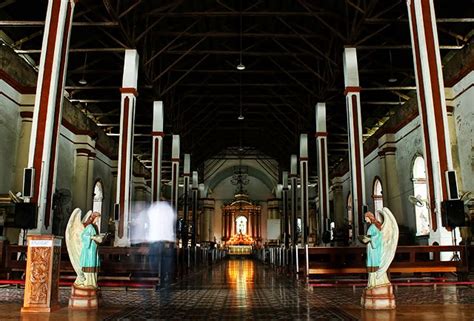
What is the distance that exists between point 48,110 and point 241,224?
3238 cm

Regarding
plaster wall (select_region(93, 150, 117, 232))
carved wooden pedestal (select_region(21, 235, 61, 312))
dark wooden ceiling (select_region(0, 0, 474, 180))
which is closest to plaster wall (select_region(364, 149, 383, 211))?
dark wooden ceiling (select_region(0, 0, 474, 180))

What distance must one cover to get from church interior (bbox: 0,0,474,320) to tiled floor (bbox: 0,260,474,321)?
55 millimetres

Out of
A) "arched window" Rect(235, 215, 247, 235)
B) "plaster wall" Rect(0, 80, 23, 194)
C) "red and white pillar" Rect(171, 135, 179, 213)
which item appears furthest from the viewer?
"arched window" Rect(235, 215, 247, 235)

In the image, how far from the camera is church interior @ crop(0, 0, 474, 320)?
7355mm

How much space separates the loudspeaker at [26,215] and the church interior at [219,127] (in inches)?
0.9

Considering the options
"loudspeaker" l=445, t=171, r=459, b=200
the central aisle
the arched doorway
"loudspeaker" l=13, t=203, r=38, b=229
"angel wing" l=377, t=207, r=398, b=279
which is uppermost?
the arched doorway

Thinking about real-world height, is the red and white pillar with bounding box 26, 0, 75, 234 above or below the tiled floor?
above

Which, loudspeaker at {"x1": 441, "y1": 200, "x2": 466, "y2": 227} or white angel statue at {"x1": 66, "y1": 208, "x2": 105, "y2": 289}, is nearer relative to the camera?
white angel statue at {"x1": 66, "y1": 208, "x2": 105, "y2": 289}

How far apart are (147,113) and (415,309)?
20.0 meters

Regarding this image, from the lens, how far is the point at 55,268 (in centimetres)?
742

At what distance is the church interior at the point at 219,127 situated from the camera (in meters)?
7.36

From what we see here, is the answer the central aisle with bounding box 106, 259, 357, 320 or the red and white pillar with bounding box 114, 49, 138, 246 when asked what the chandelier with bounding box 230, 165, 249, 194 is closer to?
the red and white pillar with bounding box 114, 49, 138, 246

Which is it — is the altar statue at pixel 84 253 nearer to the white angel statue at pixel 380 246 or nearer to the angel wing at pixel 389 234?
the white angel statue at pixel 380 246

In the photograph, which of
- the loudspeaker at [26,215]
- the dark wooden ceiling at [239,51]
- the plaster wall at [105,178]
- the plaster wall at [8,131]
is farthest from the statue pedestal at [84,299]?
the plaster wall at [105,178]
